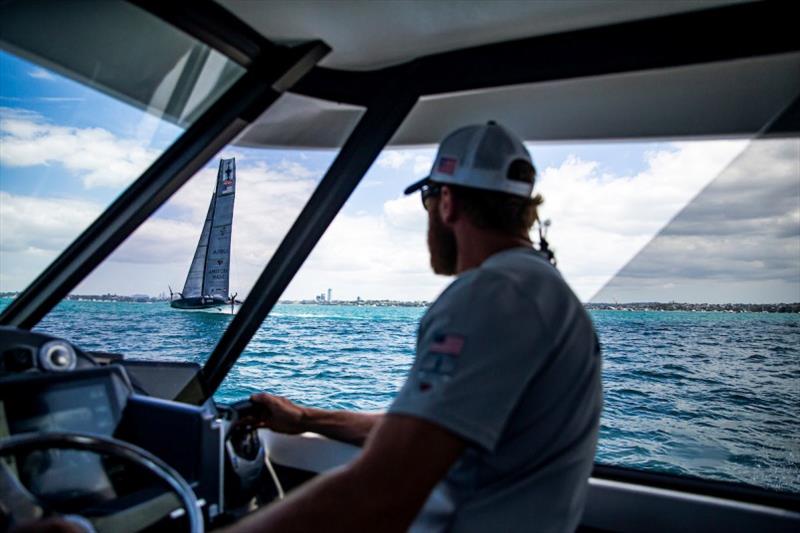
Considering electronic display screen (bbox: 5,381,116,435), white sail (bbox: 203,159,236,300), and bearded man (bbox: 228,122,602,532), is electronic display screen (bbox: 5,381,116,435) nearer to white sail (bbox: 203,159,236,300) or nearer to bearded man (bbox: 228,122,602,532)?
bearded man (bbox: 228,122,602,532)

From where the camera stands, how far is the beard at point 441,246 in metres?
1.07

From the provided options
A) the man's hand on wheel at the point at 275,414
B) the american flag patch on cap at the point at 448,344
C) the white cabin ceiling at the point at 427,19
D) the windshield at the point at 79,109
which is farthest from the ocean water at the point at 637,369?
the american flag patch on cap at the point at 448,344

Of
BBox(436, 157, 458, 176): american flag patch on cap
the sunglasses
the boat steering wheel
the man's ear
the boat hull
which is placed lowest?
the boat steering wheel

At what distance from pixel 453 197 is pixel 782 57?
5.09 ft

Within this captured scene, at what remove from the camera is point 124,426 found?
4.24 ft

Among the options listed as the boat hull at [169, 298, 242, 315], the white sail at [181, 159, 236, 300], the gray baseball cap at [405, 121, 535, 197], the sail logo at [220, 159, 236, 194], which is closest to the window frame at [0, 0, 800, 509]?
the boat hull at [169, 298, 242, 315]

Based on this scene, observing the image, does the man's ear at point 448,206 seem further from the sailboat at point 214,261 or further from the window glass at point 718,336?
the sailboat at point 214,261

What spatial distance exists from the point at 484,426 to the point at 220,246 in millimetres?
3249

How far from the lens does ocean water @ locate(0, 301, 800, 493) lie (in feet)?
10.3

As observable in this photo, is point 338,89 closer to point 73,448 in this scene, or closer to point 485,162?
point 485,162

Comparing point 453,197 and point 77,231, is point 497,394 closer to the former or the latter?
point 453,197

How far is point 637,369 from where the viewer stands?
7547 mm

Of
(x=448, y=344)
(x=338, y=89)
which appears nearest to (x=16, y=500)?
(x=448, y=344)

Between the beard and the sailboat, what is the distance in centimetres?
211
